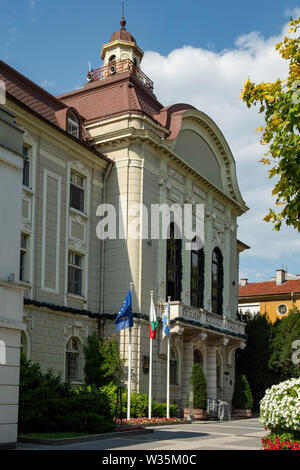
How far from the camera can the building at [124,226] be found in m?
27.6

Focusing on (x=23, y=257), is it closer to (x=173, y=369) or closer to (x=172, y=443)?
(x=172, y=443)

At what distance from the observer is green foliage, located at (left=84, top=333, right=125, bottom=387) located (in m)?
29.2

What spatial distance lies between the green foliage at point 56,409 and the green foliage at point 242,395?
1958 cm

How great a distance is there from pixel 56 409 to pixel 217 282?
22606 mm

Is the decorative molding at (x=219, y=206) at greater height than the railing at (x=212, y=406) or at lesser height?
greater

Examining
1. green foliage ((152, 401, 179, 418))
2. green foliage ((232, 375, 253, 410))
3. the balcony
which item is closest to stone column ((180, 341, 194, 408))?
the balcony

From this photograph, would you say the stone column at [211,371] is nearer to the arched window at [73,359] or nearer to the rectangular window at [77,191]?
the arched window at [73,359]

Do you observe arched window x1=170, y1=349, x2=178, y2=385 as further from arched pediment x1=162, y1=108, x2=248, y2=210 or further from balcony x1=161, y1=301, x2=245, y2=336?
arched pediment x1=162, y1=108, x2=248, y2=210

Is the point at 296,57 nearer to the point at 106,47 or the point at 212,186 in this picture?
the point at 212,186

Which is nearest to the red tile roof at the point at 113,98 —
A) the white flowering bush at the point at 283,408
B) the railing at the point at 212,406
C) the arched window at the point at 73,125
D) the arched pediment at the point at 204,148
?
the arched window at the point at 73,125

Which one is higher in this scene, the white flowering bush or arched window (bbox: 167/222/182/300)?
arched window (bbox: 167/222/182/300)

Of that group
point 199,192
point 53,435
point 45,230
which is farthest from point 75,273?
point 53,435

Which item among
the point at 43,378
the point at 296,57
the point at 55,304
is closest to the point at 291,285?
the point at 55,304

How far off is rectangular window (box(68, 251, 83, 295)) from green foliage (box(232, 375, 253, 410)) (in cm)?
1446
